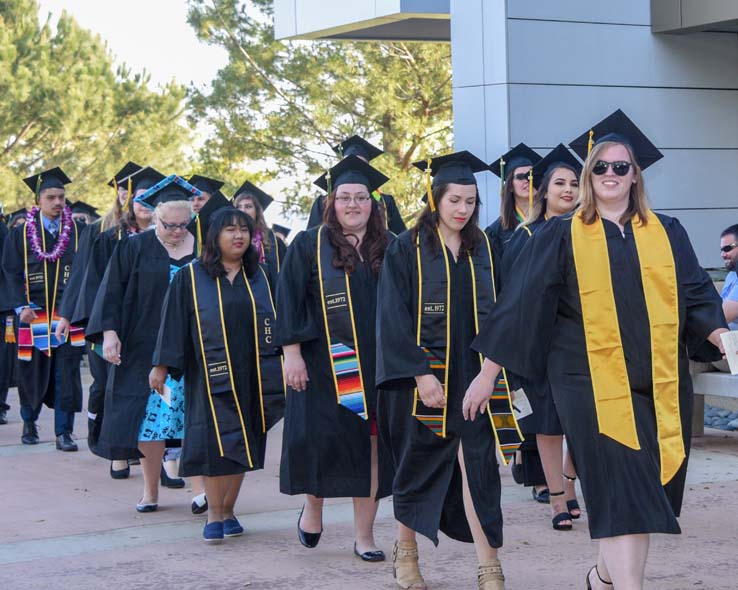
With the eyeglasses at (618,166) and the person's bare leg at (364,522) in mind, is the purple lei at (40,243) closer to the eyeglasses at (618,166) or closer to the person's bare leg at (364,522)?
the person's bare leg at (364,522)

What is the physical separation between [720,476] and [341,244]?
3398 mm

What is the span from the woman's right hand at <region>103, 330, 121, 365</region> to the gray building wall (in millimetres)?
6293

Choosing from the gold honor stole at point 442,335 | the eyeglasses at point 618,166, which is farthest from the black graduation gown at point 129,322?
the eyeglasses at point 618,166

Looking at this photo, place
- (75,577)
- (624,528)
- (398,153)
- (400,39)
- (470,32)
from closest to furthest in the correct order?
(624,528), (75,577), (470,32), (400,39), (398,153)

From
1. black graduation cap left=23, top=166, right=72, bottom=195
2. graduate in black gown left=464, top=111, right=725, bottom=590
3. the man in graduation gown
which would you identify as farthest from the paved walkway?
black graduation cap left=23, top=166, right=72, bottom=195

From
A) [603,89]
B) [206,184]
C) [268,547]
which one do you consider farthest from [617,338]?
[603,89]

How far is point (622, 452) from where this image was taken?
462 centimetres

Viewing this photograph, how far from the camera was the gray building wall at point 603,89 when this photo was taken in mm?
13516

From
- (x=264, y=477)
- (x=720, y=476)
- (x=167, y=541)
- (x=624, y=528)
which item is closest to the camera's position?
(x=624, y=528)

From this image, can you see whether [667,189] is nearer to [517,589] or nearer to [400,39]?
[400,39]

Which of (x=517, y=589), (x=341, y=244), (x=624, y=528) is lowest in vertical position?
(x=517, y=589)

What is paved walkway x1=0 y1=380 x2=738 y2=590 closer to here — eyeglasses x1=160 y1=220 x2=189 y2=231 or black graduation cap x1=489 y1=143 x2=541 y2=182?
eyeglasses x1=160 y1=220 x2=189 y2=231

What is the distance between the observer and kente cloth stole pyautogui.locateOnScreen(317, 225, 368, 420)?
6.32 metres

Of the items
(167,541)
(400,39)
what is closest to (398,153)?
(400,39)
